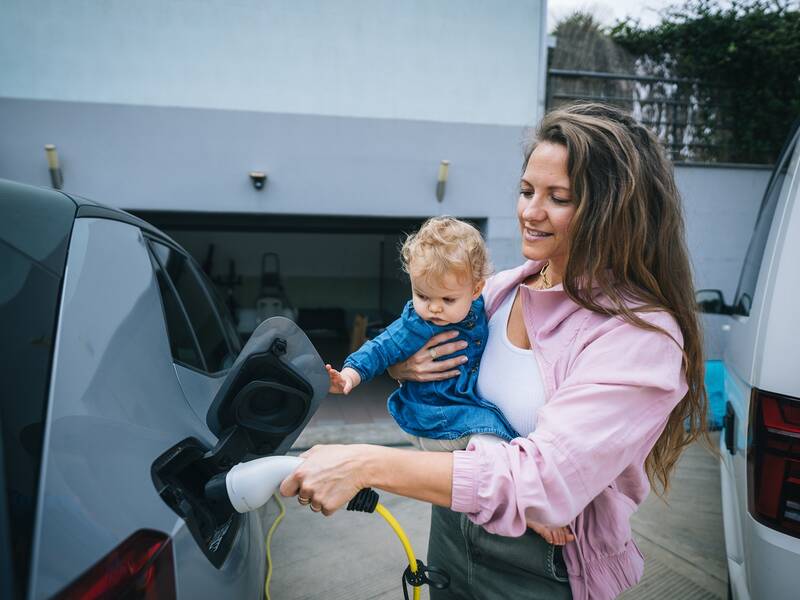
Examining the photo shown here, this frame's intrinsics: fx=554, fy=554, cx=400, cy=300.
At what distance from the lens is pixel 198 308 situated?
6.93 ft

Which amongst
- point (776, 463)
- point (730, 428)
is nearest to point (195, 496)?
point (776, 463)

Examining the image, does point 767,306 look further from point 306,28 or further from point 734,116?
point 734,116

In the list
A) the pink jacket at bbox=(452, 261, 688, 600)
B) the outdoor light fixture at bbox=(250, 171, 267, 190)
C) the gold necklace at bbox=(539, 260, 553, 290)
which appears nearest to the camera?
the pink jacket at bbox=(452, 261, 688, 600)

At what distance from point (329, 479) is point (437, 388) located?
0.49m

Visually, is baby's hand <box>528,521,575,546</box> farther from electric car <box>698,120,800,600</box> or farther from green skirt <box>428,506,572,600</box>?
electric car <box>698,120,800,600</box>

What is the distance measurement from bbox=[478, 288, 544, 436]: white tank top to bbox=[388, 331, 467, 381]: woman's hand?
69 mm

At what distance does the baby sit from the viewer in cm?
131

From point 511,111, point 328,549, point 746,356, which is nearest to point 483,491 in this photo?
point 746,356

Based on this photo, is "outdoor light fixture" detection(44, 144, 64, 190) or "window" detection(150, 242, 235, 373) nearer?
"window" detection(150, 242, 235, 373)

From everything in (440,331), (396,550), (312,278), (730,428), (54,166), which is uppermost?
(54,166)

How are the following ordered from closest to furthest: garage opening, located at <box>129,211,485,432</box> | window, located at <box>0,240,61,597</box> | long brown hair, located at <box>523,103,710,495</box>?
window, located at <box>0,240,61,597</box>
long brown hair, located at <box>523,103,710,495</box>
garage opening, located at <box>129,211,485,432</box>

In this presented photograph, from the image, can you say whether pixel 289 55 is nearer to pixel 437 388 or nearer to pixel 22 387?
pixel 437 388

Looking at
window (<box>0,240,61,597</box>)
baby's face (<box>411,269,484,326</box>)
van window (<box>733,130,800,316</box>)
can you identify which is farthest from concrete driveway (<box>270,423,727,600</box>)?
window (<box>0,240,61,597</box>)

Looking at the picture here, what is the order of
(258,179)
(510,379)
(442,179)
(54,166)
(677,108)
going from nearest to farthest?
(510,379), (54,166), (258,179), (442,179), (677,108)
